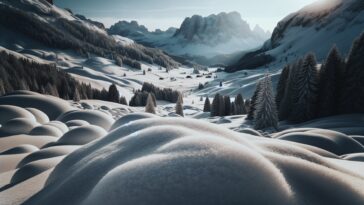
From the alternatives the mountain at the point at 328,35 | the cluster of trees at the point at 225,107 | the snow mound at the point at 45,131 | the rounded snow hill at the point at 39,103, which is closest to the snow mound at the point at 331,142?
the snow mound at the point at 45,131

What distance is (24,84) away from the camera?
9388 centimetres

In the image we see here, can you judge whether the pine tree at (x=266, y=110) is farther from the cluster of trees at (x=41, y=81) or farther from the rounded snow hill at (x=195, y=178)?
the cluster of trees at (x=41, y=81)

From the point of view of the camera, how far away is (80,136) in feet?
72.5

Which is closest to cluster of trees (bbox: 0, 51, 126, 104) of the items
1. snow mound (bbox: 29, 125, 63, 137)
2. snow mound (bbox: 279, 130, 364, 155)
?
snow mound (bbox: 29, 125, 63, 137)

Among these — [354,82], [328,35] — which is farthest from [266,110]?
[328,35]

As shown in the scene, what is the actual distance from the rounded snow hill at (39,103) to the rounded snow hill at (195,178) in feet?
158

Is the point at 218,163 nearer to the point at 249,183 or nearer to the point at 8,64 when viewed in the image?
the point at 249,183

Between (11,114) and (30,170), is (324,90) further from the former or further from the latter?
(11,114)

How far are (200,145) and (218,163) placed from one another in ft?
2.99

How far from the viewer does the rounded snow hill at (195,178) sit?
598cm

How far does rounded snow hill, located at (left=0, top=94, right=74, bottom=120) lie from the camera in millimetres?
52625

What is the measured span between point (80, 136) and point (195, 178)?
59.7 feet

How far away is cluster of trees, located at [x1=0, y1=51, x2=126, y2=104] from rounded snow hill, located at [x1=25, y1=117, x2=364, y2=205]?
3744 inches

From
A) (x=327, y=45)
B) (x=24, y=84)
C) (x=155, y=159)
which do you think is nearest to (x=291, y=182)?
(x=155, y=159)
